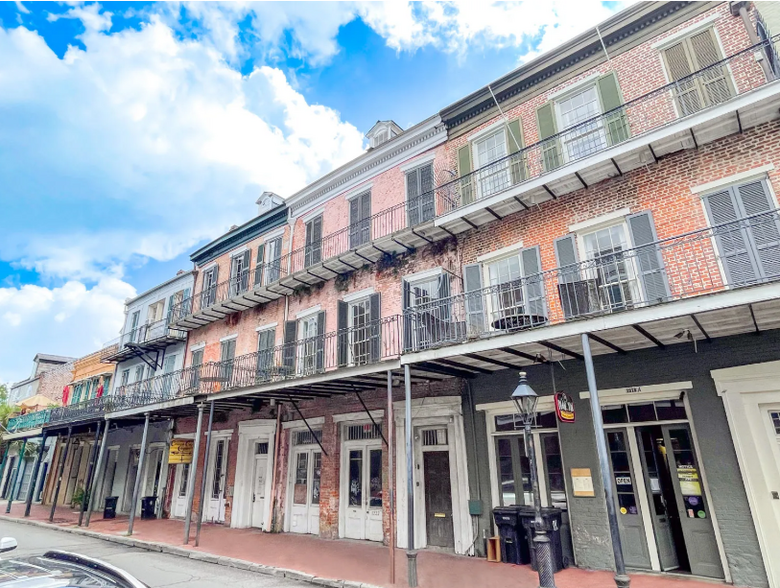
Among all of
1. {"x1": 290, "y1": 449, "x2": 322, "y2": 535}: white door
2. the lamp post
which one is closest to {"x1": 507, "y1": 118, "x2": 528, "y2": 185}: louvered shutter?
the lamp post

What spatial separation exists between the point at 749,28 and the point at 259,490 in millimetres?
16035

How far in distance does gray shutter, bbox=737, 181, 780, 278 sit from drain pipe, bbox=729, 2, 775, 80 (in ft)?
6.48

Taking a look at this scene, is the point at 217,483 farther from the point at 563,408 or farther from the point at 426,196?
the point at 563,408

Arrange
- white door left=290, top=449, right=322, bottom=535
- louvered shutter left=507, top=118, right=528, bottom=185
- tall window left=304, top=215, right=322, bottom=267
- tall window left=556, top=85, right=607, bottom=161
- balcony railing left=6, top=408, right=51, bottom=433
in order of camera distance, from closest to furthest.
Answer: tall window left=556, top=85, right=607, bottom=161
louvered shutter left=507, top=118, right=528, bottom=185
white door left=290, top=449, right=322, bottom=535
tall window left=304, top=215, right=322, bottom=267
balcony railing left=6, top=408, right=51, bottom=433

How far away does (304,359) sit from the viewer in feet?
43.9

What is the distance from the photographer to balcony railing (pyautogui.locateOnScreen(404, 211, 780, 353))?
719 cm

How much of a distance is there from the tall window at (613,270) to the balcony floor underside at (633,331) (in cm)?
87

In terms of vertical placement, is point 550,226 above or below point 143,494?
above

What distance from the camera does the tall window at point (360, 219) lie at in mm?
13234

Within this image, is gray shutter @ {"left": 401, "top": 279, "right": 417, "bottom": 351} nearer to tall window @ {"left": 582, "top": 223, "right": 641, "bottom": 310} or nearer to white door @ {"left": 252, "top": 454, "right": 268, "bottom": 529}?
tall window @ {"left": 582, "top": 223, "right": 641, "bottom": 310}

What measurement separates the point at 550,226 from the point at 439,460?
5724 millimetres

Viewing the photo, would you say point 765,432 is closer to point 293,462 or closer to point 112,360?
point 293,462

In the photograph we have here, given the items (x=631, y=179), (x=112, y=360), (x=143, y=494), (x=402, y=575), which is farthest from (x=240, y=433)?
(x=631, y=179)

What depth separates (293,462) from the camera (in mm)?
12992
